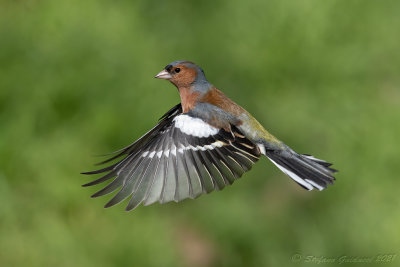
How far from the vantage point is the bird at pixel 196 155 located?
3.49m

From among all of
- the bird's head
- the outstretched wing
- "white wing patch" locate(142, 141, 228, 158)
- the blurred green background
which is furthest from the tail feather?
the blurred green background

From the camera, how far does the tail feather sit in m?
3.65

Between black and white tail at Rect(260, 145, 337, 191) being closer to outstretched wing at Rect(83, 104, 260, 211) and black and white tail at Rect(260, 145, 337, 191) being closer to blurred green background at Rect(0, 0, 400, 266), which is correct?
outstretched wing at Rect(83, 104, 260, 211)

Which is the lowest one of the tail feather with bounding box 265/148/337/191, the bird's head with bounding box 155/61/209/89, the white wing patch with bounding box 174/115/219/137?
the tail feather with bounding box 265/148/337/191

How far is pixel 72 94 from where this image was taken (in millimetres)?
5930

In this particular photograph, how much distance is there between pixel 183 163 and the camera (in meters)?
3.61

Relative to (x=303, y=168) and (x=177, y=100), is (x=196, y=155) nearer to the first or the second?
(x=303, y=168)

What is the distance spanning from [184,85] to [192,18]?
321 centimetres

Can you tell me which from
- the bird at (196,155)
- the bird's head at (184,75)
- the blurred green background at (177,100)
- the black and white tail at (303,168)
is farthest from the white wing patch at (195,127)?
the blurred green background at (177,100)

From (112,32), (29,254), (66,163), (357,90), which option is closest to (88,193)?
(66,163)

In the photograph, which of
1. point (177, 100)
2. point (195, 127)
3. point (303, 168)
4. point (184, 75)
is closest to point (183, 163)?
point (195, 127)

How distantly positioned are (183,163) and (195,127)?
20 centimetres

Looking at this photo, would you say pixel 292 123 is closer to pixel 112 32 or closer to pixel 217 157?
pixel 112 32

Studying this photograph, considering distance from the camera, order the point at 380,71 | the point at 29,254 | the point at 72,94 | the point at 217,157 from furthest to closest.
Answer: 1. the point at 380,71
2. the point at 72,94
3. the point at 29,254
4. the point at 217,157
